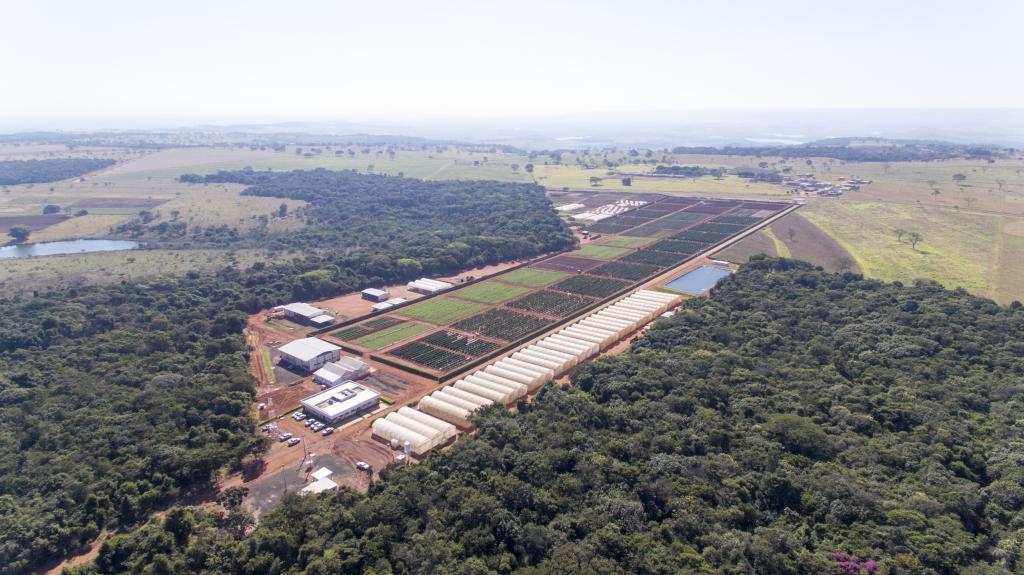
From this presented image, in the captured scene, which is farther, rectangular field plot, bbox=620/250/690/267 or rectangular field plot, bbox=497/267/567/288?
rectangular field plot, bbox=620/250/690/267

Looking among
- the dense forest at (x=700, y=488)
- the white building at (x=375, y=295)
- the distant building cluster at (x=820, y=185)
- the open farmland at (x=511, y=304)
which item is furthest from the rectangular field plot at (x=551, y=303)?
the distant building cluster at (x=820, y=185)

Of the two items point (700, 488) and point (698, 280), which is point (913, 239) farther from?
point (700, 488)

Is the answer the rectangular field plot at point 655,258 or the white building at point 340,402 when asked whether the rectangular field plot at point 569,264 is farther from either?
the white building at point 340,402

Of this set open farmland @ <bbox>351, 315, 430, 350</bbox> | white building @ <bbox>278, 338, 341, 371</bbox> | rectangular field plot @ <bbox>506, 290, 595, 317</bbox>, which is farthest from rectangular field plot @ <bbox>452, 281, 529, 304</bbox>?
white building @ <bbox>278, 338, 341, 371</bbox>

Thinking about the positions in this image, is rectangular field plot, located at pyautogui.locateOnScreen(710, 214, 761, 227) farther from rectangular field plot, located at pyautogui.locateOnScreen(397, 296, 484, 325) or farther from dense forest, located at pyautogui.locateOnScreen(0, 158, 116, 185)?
dense forest, located at pyautogui.locateOnScreen(0, 158, 116, 185)

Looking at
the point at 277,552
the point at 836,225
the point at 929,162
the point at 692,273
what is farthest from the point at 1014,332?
the point at 929,162

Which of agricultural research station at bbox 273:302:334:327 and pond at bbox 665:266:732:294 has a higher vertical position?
pond at bbox 665:266:732:294
